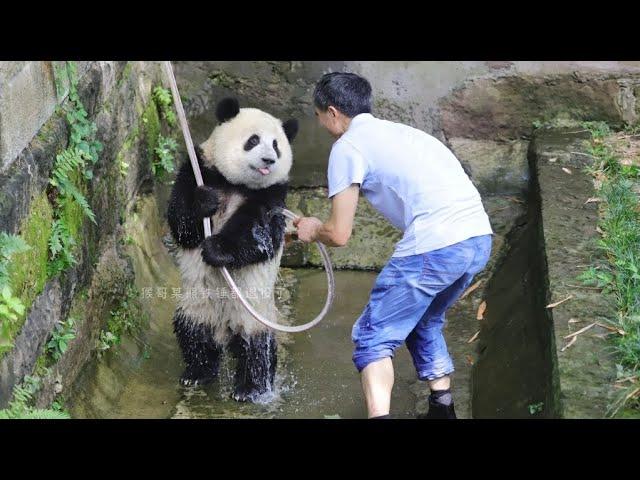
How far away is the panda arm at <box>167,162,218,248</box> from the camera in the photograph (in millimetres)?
5145

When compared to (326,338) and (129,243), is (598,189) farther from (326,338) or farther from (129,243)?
(129,243)

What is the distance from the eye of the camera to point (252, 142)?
17.1 feet

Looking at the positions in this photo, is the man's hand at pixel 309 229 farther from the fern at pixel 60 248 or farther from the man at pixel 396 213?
the fern at pixel 60 248

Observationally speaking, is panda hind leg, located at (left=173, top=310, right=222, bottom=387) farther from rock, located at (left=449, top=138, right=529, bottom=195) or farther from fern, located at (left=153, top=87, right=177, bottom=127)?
rock, located at (left=449, top=138, right=529, bottom=195)

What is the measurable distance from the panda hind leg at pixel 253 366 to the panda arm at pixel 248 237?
0.53m

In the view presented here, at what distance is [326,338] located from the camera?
6.32m

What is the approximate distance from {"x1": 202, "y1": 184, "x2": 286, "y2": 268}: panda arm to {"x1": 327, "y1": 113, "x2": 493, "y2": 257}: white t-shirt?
1018mm

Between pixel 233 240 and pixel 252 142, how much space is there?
0.60 metres

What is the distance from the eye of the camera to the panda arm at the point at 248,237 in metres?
5.12

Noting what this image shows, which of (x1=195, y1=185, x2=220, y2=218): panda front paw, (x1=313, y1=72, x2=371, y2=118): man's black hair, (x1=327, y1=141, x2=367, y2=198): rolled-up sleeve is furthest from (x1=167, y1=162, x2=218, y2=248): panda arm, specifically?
(x1=327, y1=141, x2=367, y2=198): rolled-up sleeve

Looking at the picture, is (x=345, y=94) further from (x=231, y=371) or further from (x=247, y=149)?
(x=231, y=371)

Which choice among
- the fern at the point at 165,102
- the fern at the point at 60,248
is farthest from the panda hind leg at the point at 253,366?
A: the fern at the point at 165,102

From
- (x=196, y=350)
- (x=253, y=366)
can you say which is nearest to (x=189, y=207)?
(x=196, y=350)

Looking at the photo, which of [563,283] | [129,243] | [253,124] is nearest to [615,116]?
[563,283]
